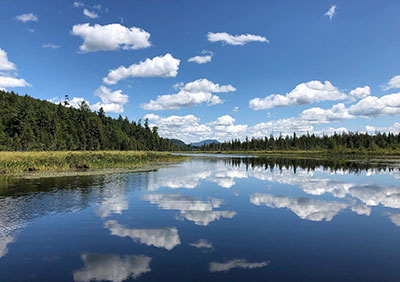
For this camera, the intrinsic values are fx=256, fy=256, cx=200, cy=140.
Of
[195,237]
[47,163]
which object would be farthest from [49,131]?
[195,237]

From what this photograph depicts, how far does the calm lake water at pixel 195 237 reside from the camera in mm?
8688

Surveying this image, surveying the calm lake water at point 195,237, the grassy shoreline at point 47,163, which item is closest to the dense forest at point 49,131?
the grassy shoreline at point 47,163

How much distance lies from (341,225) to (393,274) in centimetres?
571

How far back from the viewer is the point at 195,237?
39.3 ft

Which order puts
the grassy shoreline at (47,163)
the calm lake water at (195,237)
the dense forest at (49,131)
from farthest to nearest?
the dense forest at (49,131), the grassy shoreline at (47,163), the calm lake water at (195,237)

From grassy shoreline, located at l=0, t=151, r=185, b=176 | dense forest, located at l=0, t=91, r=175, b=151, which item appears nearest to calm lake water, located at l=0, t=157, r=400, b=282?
grassy shoreline, located at l=0, t=151, r=185, b=176

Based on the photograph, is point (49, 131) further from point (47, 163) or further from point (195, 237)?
point (195, 237)

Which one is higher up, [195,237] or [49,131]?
[49,131]

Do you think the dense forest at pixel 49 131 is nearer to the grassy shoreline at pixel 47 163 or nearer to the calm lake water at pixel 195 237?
the grassy shoreline at pixel 47 163

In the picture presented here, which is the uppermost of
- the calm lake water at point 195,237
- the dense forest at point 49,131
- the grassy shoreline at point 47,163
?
the dense forest at point 49,131

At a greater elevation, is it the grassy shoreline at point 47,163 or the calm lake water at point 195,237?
the grassy shoreline at point 47,163

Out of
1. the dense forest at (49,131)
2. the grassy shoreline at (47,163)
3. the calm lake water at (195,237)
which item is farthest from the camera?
the dense forest at (49,131)

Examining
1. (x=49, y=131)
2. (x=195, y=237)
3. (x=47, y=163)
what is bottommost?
(x=195, y=237)

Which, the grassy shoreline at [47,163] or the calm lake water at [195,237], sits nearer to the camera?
the calm lake water at [195,237]
